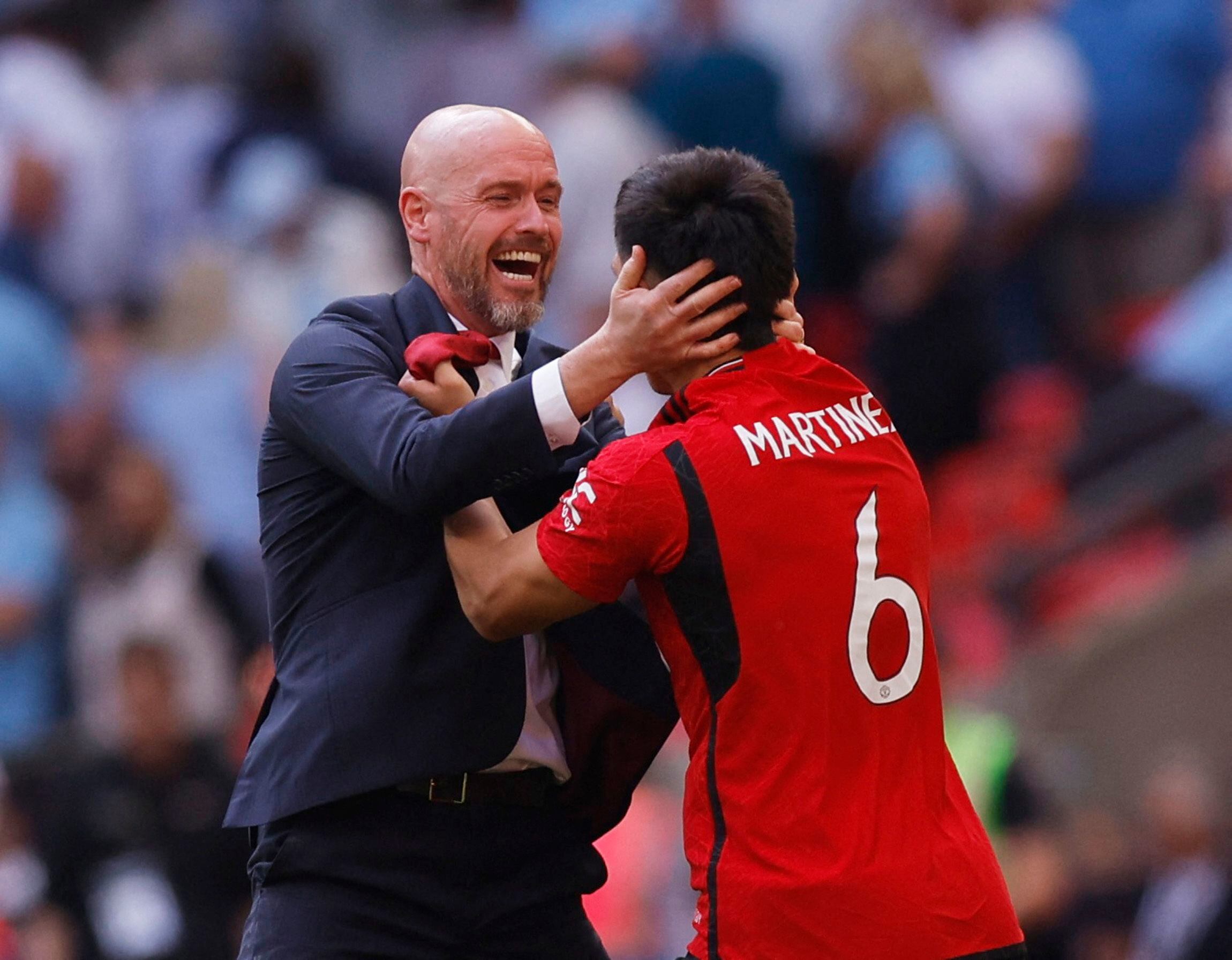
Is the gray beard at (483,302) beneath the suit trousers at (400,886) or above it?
above

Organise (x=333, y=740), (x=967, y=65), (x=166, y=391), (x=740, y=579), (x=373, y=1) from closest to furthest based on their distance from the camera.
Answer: (x=740, y=579), (x=333, y=740), (x=166, y=391), (x=967, y=65), (x=373, y=1)

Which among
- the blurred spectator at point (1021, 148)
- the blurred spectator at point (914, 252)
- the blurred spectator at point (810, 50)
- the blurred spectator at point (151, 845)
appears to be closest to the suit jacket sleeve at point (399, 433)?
the blurred spectator at point (151, 845)

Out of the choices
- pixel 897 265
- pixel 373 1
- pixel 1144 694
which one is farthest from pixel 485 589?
pixel 373 1

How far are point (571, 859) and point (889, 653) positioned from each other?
2.55 ft

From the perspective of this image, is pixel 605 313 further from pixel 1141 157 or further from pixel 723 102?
pixel 1141 157

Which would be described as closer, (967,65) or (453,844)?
→ (453,844)

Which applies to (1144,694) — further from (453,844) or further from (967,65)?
(453,844)

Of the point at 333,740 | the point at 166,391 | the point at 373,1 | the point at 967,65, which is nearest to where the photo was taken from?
the point at 333,740

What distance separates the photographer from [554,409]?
3.44 metres

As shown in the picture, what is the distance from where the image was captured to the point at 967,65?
976cm

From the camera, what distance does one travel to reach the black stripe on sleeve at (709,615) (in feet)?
10.8

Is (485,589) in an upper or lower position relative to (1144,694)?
upper

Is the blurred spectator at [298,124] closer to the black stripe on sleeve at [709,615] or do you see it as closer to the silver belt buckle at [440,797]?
the silver belt buckle at [440,797]

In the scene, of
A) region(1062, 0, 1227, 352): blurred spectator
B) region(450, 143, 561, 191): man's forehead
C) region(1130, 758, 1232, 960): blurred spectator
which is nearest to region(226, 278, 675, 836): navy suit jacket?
region(450, 143, 561, 191): man's forehead
